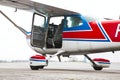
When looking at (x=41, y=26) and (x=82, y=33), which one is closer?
(x=82, y=33)

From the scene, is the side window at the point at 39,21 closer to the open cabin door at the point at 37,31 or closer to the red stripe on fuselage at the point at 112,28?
the open cabin door at the point at 37,31

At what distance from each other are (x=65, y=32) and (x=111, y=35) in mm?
2183

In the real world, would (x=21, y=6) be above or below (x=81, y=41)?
above

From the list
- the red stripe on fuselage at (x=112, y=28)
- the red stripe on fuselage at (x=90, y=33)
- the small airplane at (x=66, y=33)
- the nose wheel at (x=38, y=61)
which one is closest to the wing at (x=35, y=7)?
the small airplane at (x=66, y=33)

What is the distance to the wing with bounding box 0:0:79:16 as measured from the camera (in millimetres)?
13953

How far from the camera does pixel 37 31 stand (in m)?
15.0

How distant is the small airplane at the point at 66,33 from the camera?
42.7ft

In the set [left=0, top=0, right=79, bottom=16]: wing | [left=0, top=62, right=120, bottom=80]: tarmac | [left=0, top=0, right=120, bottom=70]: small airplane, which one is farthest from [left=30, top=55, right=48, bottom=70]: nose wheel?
[left=0, top=0, right=79, bottom=16]: wing

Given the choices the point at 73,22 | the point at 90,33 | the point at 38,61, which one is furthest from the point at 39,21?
the point at 90,33

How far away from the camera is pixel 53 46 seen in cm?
1475

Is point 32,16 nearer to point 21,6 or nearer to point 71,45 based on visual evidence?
point 21,6

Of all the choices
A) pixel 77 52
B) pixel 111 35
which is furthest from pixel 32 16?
pixel 111 35

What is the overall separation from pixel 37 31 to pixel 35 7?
103 centimetres

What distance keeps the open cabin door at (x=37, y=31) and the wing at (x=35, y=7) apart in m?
0.34
